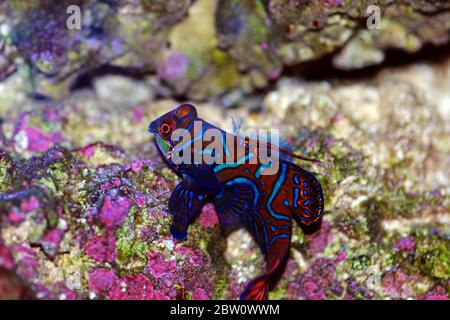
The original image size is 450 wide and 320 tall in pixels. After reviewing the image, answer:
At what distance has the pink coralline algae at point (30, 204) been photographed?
2.89 meters

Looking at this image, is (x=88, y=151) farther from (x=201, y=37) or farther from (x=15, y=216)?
(x=201, y=37)

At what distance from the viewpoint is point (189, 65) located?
17.1 feet

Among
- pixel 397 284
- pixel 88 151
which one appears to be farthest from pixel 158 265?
pixel 397 284

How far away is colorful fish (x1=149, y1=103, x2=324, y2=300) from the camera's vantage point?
3523 millimetres

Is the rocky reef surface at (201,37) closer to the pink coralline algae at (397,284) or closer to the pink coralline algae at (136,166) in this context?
the pink coralline algae at (136,166)

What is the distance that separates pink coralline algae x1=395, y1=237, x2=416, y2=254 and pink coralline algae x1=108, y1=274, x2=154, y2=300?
2.42 m

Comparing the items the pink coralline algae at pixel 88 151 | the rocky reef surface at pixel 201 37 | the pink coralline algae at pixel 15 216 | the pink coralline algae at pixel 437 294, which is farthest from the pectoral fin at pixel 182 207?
the pink coralline algae at pixel 437 294

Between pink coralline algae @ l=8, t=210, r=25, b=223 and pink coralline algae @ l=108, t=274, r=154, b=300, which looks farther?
pink coralline algae @ l=108, t=274, r=154, b=300

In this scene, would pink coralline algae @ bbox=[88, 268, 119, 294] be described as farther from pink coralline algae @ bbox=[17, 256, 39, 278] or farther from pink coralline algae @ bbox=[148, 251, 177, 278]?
pink coralline algae @ bbox=[17, 256, 39, 278]

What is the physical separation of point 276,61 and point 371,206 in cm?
208

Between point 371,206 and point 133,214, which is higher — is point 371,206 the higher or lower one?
the lower one

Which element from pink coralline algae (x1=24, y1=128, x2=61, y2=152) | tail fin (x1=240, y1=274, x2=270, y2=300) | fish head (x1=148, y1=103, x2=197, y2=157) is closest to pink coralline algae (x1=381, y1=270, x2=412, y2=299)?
tail fin (x1=240, y1=274, x2=270, y2=300)

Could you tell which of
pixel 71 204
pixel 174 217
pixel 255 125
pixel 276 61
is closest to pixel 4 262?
pixel 71 204
